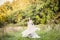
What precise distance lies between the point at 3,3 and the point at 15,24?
0.27m

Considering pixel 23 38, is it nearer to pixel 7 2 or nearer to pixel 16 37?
pixel 16 37

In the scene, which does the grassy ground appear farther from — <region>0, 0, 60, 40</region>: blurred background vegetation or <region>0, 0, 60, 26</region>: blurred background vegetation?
<region>0, 0, 60, 26</region>: blurred background vegetation

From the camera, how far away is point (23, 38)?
6.73 feet

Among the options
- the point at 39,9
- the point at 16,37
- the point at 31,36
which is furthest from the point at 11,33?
the point at 39,9

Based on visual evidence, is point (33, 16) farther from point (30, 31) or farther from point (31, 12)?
point (30, 31)

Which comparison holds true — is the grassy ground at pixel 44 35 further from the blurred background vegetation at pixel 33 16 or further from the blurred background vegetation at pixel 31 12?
the blurred background vegetation at pixel 31 12

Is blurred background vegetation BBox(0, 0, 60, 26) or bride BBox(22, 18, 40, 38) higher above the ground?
blurred background vegetation BBox(0, 0, 60, 26)

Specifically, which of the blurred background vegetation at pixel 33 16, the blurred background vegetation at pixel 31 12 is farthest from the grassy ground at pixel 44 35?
the blurred background vegetation at pixel 31 12

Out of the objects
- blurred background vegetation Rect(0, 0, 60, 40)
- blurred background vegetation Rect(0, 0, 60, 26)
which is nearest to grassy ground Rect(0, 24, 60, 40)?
blurred background vegetation Rect(0, 0, 60, 40)

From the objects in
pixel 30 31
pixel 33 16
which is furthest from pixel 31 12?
pixel 30 31

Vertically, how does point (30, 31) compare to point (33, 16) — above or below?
below

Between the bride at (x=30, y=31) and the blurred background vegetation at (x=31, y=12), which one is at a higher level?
the blurred background vegetation at (x=31, y=12)

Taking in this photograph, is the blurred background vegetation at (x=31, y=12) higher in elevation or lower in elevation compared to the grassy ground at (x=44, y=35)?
higher

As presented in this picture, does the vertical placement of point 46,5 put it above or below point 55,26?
above
